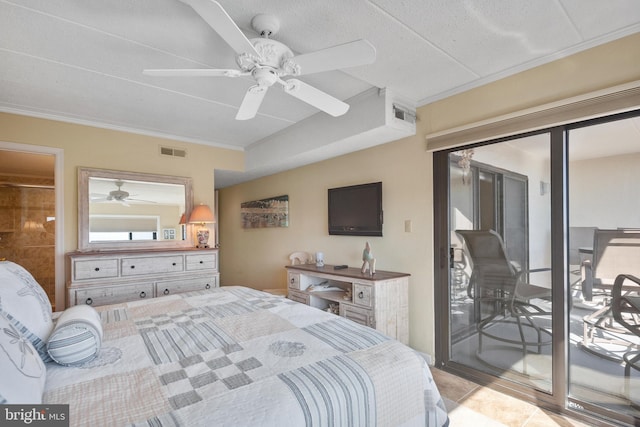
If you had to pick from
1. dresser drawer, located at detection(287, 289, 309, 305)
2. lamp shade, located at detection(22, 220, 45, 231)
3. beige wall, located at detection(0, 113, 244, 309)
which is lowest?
dresser drawer, located at detection(287, 289, 309, 305)

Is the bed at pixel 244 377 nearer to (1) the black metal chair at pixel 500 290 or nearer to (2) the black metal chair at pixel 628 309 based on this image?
(1) the black metal chair at pixel 500 290

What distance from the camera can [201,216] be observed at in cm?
375

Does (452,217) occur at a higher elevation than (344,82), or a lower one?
lower

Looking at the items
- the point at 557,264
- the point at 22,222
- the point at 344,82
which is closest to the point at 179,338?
the point at 344,82

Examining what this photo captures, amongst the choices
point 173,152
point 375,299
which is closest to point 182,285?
point 173,152

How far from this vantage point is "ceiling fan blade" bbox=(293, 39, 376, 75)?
148 centimetres

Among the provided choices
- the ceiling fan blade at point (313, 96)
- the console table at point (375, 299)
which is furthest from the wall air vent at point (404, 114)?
the console table at point (375, 299)

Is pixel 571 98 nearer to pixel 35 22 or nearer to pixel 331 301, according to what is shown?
pixel 331 301

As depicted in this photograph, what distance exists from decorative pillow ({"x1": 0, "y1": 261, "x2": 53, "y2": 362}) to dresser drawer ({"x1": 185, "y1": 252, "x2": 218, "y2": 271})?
2089 millimetres

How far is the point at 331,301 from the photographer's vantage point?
131 inches

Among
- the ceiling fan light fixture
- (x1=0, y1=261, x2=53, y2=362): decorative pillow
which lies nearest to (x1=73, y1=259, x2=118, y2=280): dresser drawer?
(x1=0, y1=261, x2=53, y2=362): decorative pillow

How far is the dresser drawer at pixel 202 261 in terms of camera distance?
11.7 ft

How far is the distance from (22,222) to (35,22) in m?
4.54

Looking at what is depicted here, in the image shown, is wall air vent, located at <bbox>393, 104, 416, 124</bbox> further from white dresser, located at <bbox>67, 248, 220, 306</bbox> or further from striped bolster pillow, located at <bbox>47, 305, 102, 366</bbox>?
white dresser, located at <bbox>67, 248, 220, 306</bbox>
